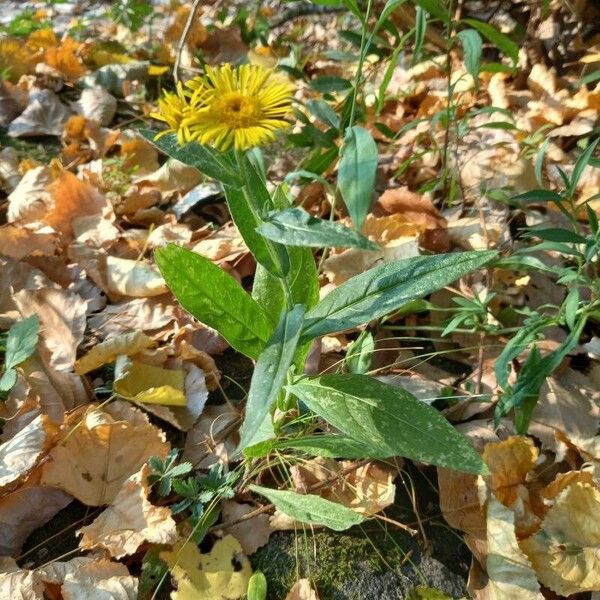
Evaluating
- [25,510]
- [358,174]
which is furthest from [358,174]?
[25,510]

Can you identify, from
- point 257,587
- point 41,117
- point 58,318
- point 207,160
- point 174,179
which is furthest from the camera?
point 41,117

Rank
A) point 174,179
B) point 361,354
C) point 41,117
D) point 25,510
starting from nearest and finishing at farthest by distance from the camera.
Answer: point 25,510, point 361,354, point 174,179, point 41,117

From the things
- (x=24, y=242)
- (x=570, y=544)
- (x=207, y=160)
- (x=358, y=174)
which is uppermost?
(x=207, y=160)

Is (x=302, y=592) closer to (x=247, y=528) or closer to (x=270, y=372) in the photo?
(x=247, y=528)

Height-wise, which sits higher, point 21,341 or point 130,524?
point 21,341

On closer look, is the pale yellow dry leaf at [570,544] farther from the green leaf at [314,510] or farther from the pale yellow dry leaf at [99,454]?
the pale yellow dry leaf at [99,454]

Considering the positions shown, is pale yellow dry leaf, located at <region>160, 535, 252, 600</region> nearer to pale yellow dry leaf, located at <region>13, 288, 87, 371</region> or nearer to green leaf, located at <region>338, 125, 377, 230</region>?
pale yellow dry leaf, located at <region>13, 288, 87, 371</region>
